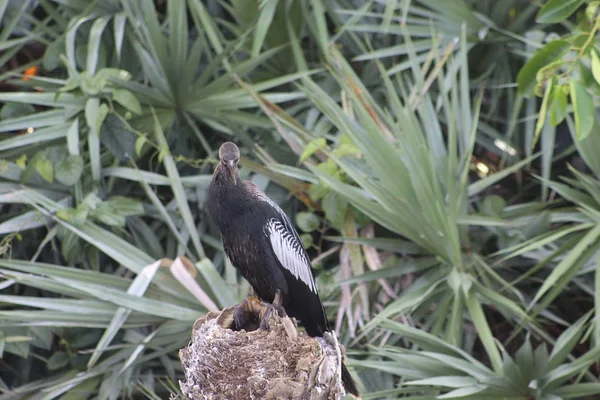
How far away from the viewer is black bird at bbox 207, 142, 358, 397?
3123 millimetres

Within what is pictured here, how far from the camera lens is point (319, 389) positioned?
2410 mm

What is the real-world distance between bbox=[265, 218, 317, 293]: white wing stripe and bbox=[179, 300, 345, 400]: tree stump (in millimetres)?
452

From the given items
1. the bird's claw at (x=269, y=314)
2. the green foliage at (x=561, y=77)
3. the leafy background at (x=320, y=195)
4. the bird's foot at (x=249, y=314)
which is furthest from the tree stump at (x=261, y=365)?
the green foliage at (x=561, y=77)

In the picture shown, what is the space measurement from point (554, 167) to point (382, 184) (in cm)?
166

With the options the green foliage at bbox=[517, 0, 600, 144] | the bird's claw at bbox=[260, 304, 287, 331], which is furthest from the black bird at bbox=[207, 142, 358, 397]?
the green foliage at bbox=[517, 0, 600, 144]

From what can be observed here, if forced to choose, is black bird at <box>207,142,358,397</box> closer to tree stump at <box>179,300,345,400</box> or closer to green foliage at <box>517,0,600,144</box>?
tree stump at <box>179,300,345,400</box>

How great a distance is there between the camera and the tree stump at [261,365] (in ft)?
7.95

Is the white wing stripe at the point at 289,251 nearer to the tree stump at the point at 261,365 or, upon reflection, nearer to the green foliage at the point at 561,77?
the tree stump at the point at 261,365

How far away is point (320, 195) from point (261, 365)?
1734 millimetres

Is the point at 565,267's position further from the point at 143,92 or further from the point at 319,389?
the point at 143,92

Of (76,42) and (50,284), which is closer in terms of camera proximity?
(50,284)

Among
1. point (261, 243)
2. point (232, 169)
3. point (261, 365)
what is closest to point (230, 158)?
point (232, 169)

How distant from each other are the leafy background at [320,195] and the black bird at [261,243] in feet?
1.64

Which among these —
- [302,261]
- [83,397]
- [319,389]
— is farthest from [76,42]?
[319,389]
